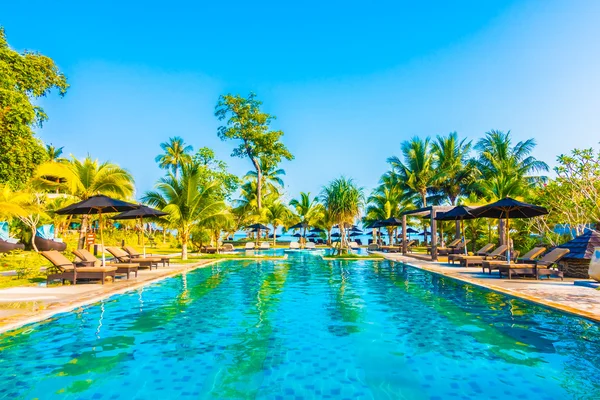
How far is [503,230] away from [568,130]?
4805 millimetres

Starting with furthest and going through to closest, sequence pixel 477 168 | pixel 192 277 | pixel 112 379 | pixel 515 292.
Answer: pixel 477 168, pixel 192 277, pixel 515 292, pixel 112 379

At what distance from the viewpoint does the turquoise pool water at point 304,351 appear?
14.0ft

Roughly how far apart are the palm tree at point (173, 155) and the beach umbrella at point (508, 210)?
4074cm

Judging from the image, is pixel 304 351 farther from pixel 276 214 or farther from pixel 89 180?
pixel 276 214

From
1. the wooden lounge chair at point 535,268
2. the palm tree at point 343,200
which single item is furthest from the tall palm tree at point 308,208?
the wooden lounge chair at point 535,268

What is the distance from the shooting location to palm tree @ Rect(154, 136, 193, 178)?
50.1m

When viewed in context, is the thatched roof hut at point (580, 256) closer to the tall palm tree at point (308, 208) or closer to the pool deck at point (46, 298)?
the pool deck at point (46, 298)

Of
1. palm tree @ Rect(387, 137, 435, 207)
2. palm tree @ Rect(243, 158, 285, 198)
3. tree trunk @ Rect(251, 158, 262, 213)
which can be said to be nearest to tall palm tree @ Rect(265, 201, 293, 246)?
tree trunk @ Rect(251, 158, 262, 213)

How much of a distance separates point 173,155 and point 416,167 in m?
29.6

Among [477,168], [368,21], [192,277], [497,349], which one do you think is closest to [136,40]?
[368,21]

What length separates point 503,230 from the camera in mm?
18219

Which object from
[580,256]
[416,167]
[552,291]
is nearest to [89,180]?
[552,291]

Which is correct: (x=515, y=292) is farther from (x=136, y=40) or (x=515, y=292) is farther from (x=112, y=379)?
(x=136, y=40)

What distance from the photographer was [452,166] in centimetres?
3441
